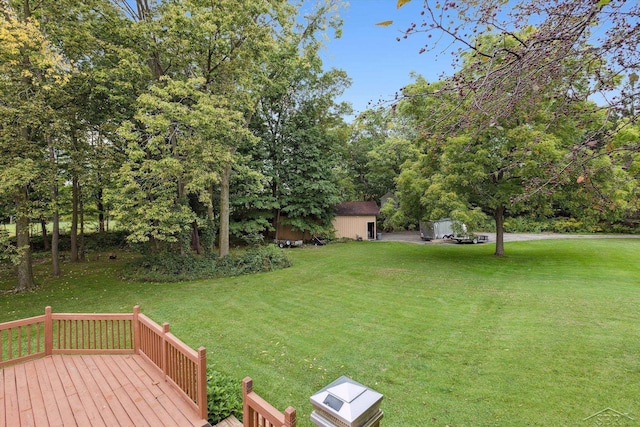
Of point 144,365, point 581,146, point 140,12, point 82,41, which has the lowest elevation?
point 144,365

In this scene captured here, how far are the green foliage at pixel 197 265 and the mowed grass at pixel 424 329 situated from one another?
2.51 ft

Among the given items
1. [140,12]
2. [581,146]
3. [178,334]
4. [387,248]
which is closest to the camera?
[581,146]

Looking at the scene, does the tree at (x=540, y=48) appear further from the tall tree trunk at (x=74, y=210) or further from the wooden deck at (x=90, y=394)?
the tall tree trunk at (x=74, y=210)

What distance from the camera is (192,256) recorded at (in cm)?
1239

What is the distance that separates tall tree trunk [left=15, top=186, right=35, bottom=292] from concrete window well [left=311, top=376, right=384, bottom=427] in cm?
991

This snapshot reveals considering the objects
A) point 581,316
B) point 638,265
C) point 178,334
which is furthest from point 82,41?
point 638,265

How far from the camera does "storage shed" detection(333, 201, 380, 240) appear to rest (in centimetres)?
2245

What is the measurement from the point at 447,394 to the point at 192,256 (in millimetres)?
10884

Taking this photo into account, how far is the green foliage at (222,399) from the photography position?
12.0ft

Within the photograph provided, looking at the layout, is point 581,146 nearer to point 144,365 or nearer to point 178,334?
point 144,365

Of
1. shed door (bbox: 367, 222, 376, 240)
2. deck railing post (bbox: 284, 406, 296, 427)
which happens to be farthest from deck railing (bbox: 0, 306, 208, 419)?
shed door (bbox: 367, 222, 376, 240)

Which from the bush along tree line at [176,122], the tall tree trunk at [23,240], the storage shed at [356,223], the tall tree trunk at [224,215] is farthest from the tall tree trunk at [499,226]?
the tall tree trunk at [23,240]

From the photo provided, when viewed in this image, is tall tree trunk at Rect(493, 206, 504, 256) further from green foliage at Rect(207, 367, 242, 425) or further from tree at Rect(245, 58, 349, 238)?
green foliage at Rect(207, 367, 242, 425)

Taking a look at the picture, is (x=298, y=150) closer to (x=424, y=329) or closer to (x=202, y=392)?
(x=424, y=329)
